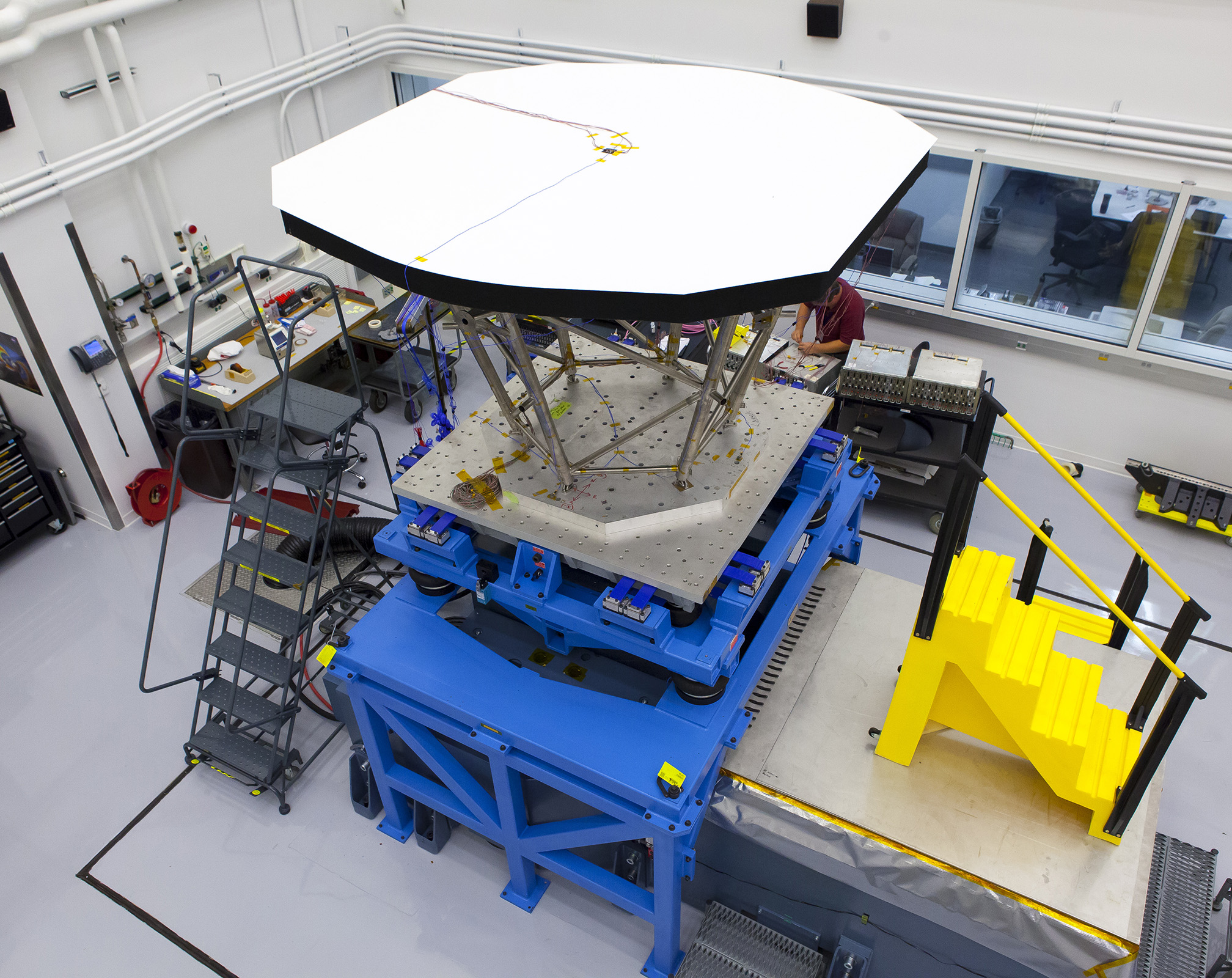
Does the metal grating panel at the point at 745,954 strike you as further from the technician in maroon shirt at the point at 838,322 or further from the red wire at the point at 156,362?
the red wire at the point at 156,362

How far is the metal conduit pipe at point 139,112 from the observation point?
5.34 m

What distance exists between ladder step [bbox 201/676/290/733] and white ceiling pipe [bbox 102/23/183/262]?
3.23m

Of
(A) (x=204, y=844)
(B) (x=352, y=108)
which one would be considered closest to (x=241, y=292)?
(B) (x=352, y=108)

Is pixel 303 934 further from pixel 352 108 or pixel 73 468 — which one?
pixel 352 108

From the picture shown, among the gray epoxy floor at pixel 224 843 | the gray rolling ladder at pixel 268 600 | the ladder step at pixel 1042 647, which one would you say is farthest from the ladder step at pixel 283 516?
the ladder step at pixel 1042 647

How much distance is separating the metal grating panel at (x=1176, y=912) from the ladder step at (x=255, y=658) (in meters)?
3.60

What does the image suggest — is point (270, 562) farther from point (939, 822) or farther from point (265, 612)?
point (939, 822)

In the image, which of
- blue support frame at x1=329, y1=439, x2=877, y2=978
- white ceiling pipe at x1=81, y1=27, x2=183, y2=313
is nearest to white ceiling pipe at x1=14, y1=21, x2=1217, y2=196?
white ceiling pipe at x1=81, y1=27, x2=183, y2=313

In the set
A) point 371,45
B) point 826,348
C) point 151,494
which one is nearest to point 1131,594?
point 826,348

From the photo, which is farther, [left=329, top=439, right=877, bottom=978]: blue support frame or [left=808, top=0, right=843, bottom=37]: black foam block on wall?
[left=808, top=0, right=843, bottom=37]: black foam block on wall

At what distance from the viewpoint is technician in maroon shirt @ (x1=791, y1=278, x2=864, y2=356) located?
230 inches

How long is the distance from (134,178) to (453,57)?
2.75 metres

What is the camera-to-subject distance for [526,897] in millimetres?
3910

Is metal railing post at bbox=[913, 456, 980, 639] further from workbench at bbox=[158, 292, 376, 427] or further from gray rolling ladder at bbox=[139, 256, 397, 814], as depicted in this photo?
workbench at bbox=[158, 292, 376, 427]
